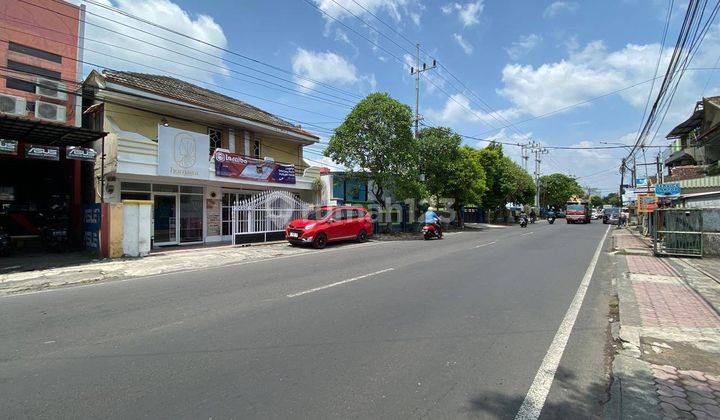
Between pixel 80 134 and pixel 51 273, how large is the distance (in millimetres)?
5043

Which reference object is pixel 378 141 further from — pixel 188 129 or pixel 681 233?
pixel 681 233

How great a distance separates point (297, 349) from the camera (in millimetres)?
4660

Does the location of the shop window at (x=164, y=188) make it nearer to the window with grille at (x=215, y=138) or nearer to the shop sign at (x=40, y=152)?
the window with grille at (x=215, y=138)

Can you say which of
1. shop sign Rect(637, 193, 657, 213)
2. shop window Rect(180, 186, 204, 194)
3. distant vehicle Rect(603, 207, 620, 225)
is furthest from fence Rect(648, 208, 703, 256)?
distant vehicle Rect(603, 207, 620, 225)

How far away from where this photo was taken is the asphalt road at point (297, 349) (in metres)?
3.45

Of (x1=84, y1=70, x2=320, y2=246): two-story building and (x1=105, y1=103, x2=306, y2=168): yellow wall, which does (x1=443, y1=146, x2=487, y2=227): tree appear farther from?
(x1=84, y1=70, x2=320, y2=246): two-story building

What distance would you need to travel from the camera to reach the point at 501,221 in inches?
2148

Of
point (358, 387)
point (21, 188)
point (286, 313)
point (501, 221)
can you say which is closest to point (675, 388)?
point (358, 387)

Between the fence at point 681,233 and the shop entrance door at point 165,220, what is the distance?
18.3m

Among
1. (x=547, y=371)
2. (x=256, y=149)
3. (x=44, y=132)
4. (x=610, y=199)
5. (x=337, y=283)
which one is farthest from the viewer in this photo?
(x=610, y=199)

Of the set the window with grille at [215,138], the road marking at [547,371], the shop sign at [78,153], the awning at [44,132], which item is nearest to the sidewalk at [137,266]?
the shop sign at [78,153]

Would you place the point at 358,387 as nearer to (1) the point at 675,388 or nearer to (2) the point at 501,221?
(1) the point at 675,388

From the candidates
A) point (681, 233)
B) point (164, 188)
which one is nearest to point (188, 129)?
point (164, 188)

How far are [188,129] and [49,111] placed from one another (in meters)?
4.96
